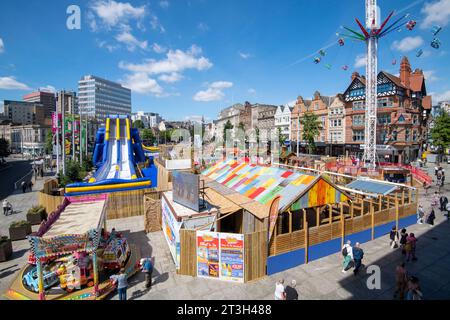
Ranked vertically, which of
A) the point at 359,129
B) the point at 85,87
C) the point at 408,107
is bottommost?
the point at 359,129

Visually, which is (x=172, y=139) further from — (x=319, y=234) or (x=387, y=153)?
(x=319, y=234)

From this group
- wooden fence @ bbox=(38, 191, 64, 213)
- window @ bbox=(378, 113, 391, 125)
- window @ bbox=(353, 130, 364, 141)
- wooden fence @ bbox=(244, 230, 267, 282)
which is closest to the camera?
wooden fence @ bbox=(244, 230, 267, 282)

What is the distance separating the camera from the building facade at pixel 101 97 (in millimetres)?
128875

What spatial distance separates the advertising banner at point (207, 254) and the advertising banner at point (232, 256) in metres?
0.25

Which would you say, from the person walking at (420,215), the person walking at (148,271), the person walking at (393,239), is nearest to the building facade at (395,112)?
the person walking at (420,215)

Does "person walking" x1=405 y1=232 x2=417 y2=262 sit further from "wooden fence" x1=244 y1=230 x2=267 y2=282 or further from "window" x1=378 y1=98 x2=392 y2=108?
"window" x1=378 y1=98 x2=392 y2=108

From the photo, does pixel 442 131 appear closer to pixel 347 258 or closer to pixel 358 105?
pixel 358 105

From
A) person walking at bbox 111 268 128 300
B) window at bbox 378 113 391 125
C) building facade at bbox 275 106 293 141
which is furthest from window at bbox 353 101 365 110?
person walking at bbox 111 268 128 300

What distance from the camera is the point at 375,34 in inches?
1122

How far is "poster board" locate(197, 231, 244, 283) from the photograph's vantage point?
31.6ft

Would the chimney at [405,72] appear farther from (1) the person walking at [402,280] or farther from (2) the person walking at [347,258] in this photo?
(1) the person walking at [402,280]

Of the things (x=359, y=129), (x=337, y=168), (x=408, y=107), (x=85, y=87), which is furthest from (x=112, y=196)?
(x=85, y=87)

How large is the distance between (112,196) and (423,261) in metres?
19.6

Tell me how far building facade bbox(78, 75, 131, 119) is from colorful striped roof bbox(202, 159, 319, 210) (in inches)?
4903
